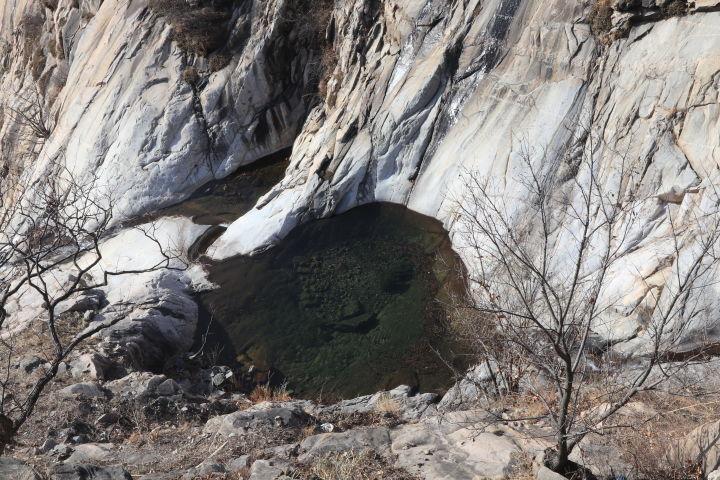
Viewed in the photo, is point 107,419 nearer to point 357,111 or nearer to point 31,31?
point 357,111

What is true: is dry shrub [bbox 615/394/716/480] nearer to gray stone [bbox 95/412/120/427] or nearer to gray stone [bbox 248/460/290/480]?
gray stone [bbox 248/460/290/480]

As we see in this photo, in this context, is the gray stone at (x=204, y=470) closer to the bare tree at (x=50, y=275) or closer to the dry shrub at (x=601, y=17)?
the bare tree at (x=50, y=275)

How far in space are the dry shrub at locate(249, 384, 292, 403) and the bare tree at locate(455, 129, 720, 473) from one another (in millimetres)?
3248

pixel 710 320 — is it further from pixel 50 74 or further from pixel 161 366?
pixel 50 74

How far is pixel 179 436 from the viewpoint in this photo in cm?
875

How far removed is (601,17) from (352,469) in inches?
450

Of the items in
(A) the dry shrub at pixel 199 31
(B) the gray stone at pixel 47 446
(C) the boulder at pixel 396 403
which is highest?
(A) the dry shrub at pixel 199 31

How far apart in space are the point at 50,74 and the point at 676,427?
81.6ft

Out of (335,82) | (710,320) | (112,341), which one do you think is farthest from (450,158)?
(112,341)

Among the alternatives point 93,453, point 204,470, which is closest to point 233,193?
point 93,453

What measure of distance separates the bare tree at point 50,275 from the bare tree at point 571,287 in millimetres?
3793

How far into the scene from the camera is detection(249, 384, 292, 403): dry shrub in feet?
37.4

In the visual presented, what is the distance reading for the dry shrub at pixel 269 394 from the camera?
37.4ft

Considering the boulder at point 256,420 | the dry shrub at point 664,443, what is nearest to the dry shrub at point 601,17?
the dry shrub at point 664,443
